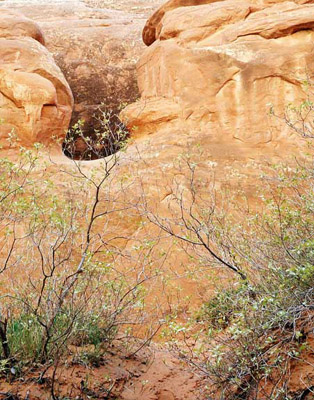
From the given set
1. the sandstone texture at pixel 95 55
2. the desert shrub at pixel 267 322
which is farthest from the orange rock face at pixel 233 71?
the desert shrub at pixel 267 322

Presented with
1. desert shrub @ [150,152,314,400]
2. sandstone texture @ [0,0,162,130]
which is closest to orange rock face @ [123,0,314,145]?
sandstone texture @ [0,0,162,130]

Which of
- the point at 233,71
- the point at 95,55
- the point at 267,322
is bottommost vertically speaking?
the point at 267,322

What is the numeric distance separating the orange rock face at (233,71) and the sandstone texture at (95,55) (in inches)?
57.4

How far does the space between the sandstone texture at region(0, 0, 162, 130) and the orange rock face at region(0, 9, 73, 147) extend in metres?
1.35

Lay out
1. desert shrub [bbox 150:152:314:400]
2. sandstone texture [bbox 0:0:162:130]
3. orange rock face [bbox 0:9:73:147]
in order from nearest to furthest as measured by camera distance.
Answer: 1. desert shrub [bbox 150:152:314:400]
2. orange rock face [bbox 0:9:73:147]
3. sandstone texture [bbox 0:0:162:130]

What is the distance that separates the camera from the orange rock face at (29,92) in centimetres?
990

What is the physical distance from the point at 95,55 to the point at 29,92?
183 inches

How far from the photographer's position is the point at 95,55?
14.1 metres

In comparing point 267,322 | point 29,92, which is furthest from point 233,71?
point 267,322

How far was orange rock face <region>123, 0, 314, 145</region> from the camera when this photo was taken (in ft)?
32.5

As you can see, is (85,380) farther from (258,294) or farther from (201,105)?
(201,105)

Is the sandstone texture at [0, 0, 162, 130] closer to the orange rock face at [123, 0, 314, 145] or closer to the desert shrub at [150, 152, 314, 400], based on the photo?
the orange rock face at [123, 0, 314, 145]

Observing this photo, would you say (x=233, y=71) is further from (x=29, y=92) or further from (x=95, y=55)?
(x=95, y=55)

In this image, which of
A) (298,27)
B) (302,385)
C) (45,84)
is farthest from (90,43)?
(302,385)
